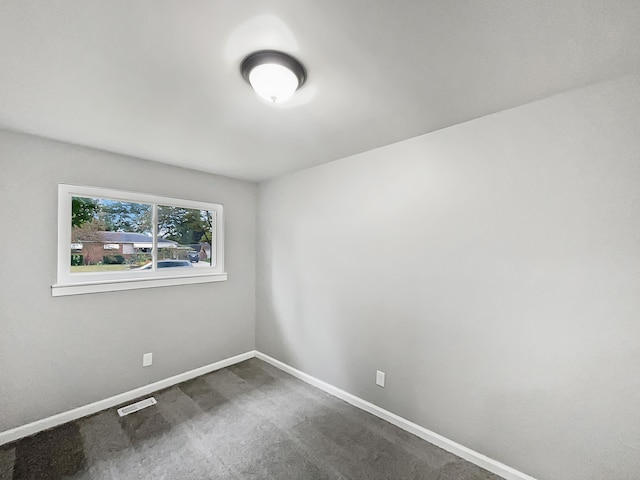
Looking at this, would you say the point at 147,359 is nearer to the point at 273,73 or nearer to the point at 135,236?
the point at 135,236

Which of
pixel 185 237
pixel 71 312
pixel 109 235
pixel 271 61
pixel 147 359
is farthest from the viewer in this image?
pixel 185 237

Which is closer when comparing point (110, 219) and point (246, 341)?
point (110, 219)

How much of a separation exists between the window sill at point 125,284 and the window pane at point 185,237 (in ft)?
0.64

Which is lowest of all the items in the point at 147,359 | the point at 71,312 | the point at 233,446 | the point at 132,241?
the point at 233,446

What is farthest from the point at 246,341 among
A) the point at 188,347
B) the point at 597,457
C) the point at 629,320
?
the point at 629,320

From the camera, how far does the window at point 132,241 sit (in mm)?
2393

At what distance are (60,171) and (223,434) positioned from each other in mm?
2467

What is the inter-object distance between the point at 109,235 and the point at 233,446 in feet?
6.96

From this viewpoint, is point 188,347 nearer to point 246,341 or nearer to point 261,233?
point 246,341

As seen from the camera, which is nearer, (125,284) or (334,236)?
(125,284)

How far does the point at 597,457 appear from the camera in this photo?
4.89ft

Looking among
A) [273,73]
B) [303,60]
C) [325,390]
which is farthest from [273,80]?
[325,390]

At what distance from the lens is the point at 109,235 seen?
2.64 m

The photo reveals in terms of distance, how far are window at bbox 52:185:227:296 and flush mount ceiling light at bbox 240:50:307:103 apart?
199cm
